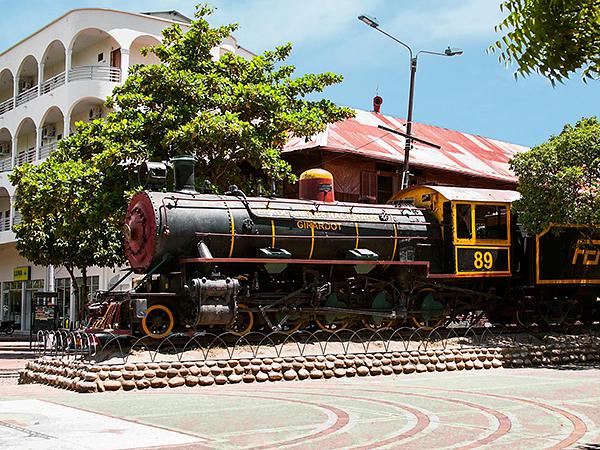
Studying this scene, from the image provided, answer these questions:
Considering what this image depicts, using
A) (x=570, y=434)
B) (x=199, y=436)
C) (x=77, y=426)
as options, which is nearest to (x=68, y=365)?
(x=77, y=426)

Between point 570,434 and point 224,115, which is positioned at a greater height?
point 224,115

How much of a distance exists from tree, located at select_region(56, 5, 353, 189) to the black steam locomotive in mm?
2243

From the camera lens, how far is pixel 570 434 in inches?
307

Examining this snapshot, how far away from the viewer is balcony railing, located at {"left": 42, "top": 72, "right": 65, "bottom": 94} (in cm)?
3434

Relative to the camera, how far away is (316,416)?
29.4ft

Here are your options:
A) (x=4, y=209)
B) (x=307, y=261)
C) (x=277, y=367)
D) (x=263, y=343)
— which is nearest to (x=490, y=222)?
(x=307, y=261)

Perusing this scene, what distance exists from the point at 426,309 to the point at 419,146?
15.2 meters

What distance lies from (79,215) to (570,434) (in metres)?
14.7

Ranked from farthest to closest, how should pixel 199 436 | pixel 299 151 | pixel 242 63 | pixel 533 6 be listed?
pixel 299 151 < pixel 242 63 < pixel 199 436 < pixel 533 6

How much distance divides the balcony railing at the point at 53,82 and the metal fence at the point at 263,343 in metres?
21.0

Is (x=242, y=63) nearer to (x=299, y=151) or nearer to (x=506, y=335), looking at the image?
(x=299, y=151)

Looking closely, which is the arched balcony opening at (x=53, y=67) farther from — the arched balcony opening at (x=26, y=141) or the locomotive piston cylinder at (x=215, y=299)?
the locomotive piston cylinder at (x=215, y=299)

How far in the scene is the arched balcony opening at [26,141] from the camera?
36906 millimetres

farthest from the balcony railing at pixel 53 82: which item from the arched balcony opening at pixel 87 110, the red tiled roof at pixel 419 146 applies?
the red tiled roof at pixel 419 146
